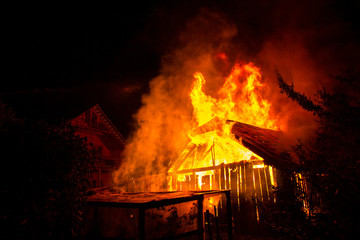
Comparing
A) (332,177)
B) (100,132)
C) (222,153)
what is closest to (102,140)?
(100,132)

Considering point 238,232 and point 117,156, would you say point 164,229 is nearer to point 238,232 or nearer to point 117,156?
point 238,232

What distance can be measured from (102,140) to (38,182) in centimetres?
2591

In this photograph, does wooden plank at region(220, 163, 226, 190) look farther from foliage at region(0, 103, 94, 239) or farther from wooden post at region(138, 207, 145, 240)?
foliage at region(0, 103, 94, 239)

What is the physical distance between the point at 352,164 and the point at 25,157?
6.93m

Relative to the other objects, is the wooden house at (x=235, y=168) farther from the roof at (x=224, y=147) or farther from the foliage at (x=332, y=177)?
the foliage at (x=332, y=177)

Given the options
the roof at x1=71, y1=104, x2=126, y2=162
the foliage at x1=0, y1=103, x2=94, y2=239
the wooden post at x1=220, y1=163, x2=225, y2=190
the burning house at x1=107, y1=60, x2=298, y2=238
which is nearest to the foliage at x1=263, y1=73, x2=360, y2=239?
the burning house at x1=107, y1=60, x2=298, y2=238

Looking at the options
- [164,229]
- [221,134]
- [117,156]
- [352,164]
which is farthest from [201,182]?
[117,156]

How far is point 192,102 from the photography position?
16.5 meters

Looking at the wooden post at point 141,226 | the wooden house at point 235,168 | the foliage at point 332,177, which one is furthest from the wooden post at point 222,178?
the wooden post at point 141,226

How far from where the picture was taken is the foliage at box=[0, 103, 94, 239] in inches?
188

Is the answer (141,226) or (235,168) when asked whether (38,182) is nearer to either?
(141,226)

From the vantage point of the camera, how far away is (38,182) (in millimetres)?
4859

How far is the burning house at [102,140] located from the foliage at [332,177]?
2415cm

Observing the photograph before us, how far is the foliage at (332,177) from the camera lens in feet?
15.8
